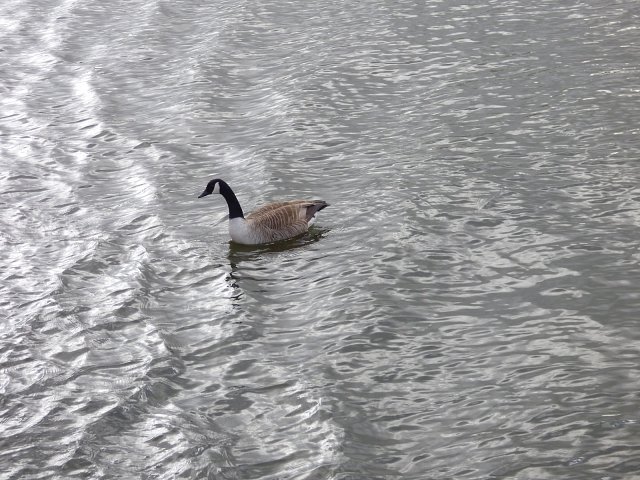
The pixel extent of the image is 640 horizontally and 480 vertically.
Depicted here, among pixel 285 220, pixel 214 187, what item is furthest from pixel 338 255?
pixel 214 187

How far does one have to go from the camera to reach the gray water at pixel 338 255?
495 inches

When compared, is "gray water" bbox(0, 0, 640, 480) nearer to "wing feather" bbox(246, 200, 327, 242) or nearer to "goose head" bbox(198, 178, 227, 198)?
"wing feather" bbox(246, 200, 327, 242)

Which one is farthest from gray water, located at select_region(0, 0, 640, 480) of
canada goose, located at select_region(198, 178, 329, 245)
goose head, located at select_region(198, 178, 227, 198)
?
goose head, located at select_region(198, 178, 227, 198)

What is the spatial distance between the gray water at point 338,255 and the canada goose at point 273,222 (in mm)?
290

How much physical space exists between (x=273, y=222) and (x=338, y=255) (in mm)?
1563

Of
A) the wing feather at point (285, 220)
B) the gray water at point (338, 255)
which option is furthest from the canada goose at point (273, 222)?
the gray water at point (338, 255)

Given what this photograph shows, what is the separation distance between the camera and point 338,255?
17.5m

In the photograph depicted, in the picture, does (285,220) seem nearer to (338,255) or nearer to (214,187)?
(338,255)

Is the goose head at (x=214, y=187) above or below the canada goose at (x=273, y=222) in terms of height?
above

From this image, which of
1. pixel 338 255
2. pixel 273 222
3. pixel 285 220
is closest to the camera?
pixel 338 255

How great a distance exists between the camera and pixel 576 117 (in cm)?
2172

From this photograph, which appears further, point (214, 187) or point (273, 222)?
point (214, 187)

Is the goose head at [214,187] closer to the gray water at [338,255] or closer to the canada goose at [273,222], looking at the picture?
the canada goose at [273,222]

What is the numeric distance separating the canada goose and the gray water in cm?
29
